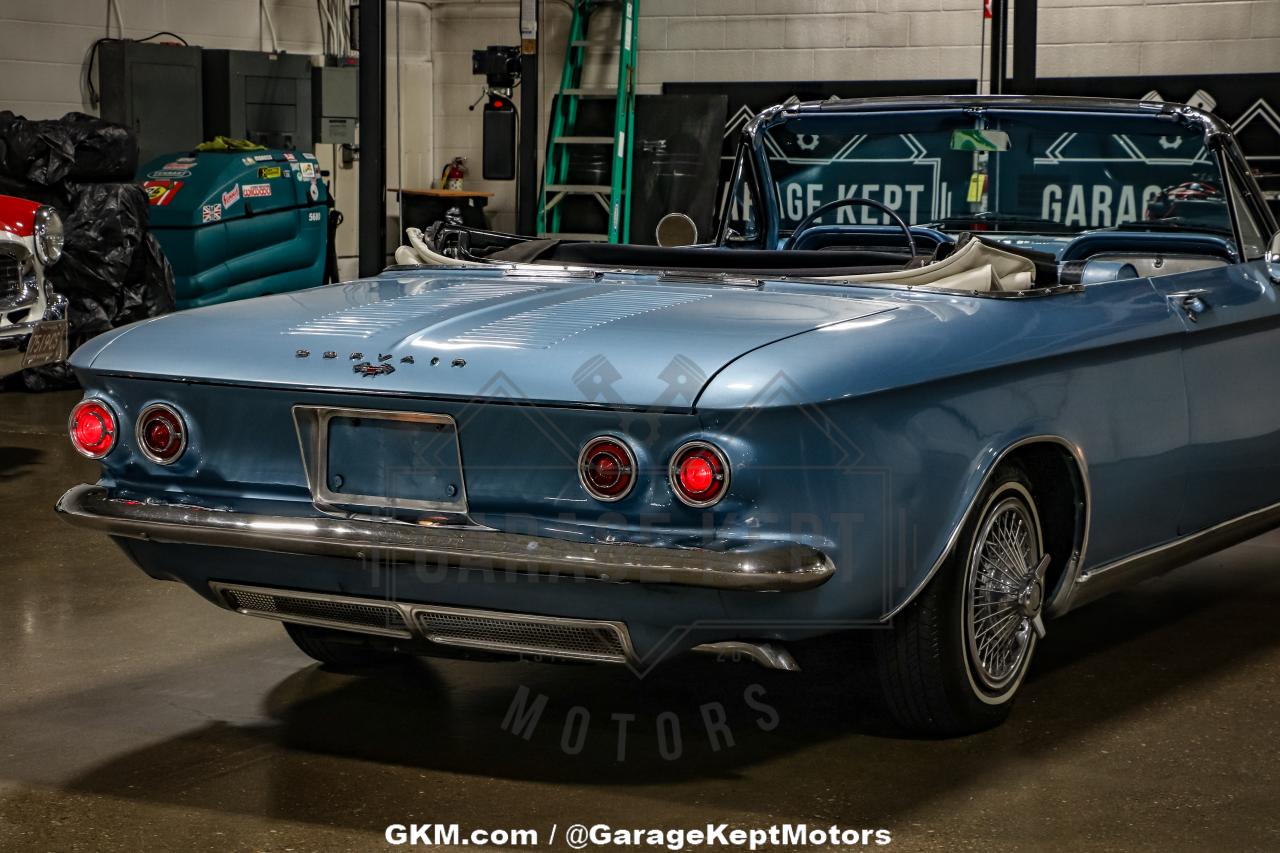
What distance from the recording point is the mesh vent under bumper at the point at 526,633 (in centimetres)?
290

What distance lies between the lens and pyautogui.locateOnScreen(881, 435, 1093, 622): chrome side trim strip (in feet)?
9.91

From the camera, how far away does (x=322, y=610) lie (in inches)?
123

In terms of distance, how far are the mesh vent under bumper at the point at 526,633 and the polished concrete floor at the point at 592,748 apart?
283 millimetres

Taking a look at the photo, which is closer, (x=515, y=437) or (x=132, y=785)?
(x=515, y=437)

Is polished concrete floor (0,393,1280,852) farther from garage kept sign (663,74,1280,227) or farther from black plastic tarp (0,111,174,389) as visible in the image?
black plastic tarp (0,111,174,389)

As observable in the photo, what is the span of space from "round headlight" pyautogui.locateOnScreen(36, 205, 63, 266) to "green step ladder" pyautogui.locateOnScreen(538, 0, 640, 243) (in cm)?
643

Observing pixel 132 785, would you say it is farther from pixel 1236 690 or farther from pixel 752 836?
pixel 1236 690

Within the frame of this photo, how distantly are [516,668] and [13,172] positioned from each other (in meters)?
7.09

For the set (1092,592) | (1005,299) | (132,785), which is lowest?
(132,785)

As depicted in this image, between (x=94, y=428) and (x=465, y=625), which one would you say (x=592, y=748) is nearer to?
(x=465, y=625)

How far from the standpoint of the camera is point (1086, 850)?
2.80m

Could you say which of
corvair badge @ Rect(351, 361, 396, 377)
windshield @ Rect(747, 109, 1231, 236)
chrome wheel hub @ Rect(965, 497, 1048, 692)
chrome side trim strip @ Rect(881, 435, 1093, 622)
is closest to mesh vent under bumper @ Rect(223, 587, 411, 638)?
corvair badge @ Rect(351, 361, 396, 377)

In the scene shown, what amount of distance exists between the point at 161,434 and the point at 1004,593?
167 centimetres

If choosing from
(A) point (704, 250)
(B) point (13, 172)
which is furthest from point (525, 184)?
(A) point (704, 250)
